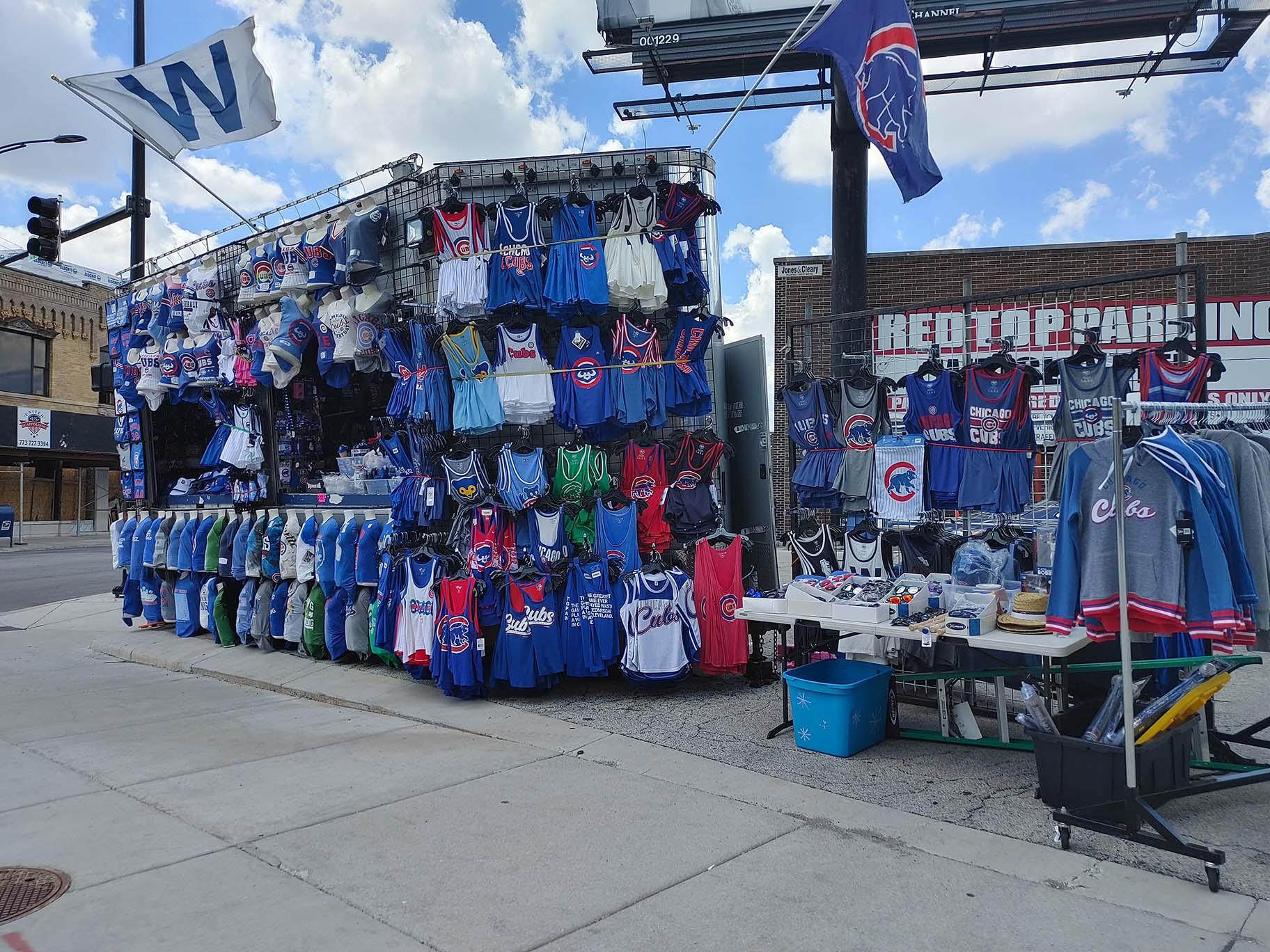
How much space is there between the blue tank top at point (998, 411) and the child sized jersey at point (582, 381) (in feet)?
9.19

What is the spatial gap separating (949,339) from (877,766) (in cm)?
1329

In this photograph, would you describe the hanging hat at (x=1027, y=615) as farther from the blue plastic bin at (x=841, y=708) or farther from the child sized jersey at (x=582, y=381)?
the child sized jersey at (x=582, y=381)

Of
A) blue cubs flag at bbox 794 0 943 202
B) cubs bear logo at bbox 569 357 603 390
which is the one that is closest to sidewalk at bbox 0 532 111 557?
cubs bear logo at bbox 569 357 603 390

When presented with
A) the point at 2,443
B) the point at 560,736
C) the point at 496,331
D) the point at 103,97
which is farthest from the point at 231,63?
the point at 2,443

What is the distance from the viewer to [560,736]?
626cm

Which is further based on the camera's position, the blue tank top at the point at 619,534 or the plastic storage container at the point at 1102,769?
the blue tank top at the point at 619,534

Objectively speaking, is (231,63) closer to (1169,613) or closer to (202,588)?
(202,588)

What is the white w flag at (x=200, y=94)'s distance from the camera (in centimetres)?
980

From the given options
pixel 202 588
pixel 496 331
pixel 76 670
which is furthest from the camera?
pixel 202 588

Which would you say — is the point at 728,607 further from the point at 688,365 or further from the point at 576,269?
the point at 576,269

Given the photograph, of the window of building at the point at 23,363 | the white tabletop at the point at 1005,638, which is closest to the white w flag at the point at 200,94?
the white tabletop at the point at 1005,638

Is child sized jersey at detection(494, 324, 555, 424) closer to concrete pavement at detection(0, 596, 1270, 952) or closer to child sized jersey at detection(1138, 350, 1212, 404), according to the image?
concrete pavement at detection(0, 596, 1270, 952)

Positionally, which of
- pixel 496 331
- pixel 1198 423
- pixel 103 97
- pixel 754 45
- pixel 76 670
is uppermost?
pixel 754 45

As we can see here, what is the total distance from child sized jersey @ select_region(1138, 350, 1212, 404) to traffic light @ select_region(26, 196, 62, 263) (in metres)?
13.3
